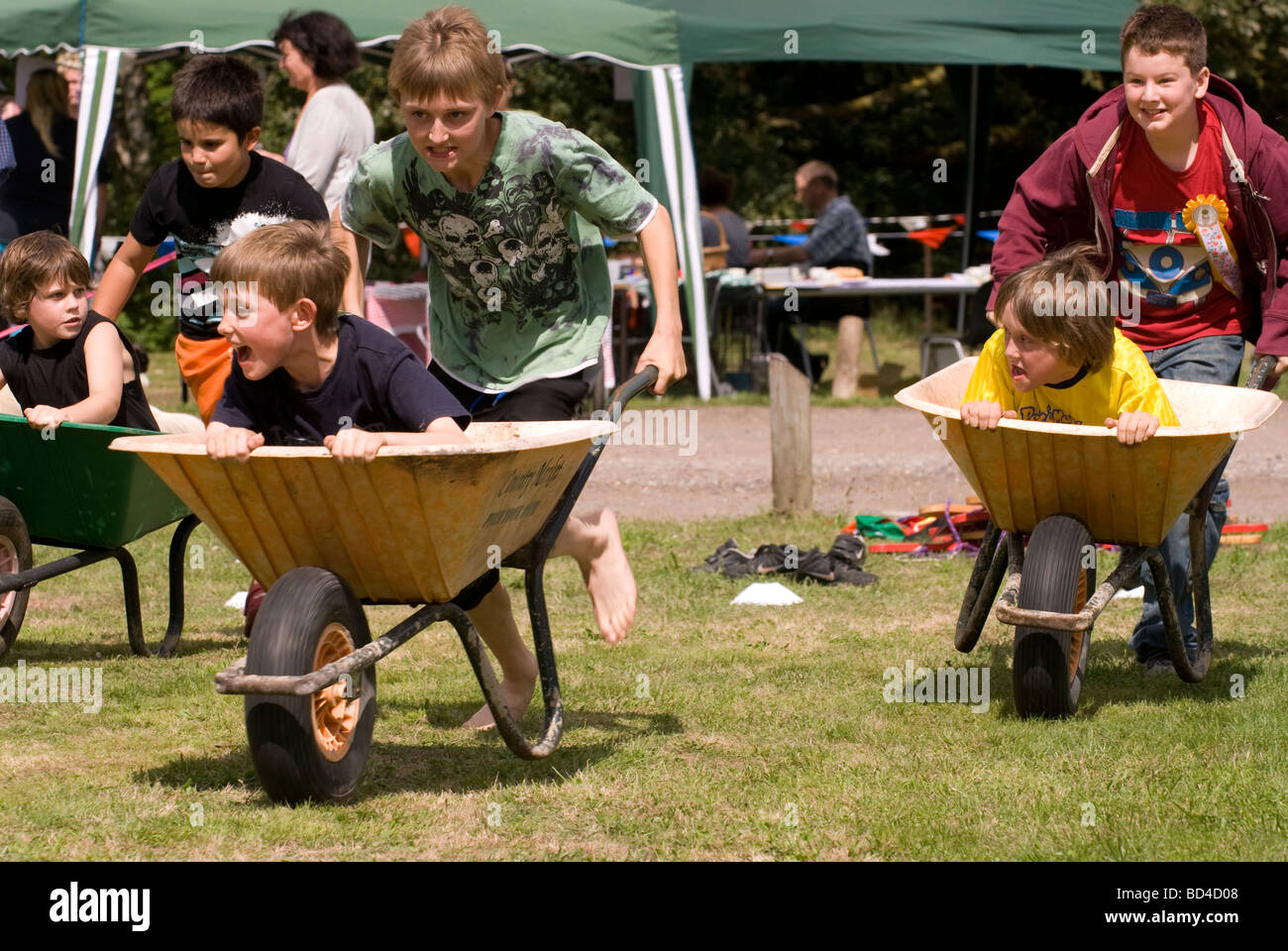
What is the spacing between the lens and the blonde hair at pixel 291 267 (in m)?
3.43

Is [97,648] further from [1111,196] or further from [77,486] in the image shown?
[1111,196]

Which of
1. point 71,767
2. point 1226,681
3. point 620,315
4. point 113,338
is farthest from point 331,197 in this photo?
point 620,315

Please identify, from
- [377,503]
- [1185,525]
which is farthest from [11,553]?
[1185,525]

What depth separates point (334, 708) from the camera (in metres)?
3.49

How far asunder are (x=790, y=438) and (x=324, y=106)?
2.46 m

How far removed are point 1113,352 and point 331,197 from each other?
4048mm

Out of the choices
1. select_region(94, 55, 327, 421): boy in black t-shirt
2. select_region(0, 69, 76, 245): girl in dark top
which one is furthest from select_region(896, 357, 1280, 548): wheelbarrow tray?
select_region(0, 69, 76, 245): girl in dark top

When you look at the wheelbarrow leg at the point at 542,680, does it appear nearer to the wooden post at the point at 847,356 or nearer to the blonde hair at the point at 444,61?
the blonde hair at the point at 444,61

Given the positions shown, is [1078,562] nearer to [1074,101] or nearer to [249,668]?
[249,668]

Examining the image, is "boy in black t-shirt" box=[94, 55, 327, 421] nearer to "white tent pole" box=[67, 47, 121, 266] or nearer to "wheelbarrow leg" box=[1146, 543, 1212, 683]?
"wheelbarrow leg" box=[1146, 543, 1212, 683]

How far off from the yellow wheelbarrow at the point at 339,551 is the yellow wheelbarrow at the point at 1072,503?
3.48ft

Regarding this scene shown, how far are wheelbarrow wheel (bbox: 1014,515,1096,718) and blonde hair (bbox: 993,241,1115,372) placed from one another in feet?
1.37

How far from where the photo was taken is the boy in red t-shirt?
427 cm

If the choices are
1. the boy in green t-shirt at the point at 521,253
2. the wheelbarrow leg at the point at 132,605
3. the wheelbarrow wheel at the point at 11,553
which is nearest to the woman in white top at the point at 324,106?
the wheelbarrow leg at the point at 132,605
